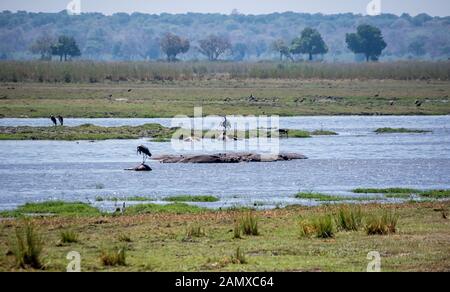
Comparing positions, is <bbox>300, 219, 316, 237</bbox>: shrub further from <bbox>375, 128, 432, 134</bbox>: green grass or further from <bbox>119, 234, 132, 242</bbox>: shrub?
<bbox>375, 128, 432, 134</bbox>: green grass

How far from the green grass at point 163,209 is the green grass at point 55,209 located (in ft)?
3.01

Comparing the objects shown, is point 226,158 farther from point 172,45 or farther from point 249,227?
point 172,45

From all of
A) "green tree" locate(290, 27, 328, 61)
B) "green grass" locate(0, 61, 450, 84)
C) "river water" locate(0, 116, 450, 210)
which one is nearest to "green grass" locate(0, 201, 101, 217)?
"river water" locate(0, 116, 450, 210)

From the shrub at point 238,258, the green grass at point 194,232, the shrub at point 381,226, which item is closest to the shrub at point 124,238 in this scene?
the green grass at point 194,232

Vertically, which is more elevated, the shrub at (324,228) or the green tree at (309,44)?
the shrub at (324,228)

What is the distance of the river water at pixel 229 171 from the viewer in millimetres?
28359

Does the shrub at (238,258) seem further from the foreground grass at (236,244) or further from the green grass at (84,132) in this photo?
the green grass at (84,132)

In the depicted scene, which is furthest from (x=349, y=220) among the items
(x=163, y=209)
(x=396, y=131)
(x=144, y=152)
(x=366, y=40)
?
(x=366, y=40)

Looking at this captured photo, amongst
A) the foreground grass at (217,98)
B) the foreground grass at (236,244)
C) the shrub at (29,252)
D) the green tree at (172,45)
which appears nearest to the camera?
the shrub at (29,252)

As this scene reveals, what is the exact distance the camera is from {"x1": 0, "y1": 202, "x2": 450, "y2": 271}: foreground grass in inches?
653

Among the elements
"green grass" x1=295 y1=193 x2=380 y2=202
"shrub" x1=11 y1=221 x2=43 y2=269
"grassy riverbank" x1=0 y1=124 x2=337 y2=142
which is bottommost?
"grassy riverbank" x1=0 y1=124 x2=337 y2=142

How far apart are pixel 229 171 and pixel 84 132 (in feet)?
49.6

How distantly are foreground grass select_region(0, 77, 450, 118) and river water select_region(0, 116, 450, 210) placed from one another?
14.2 m
